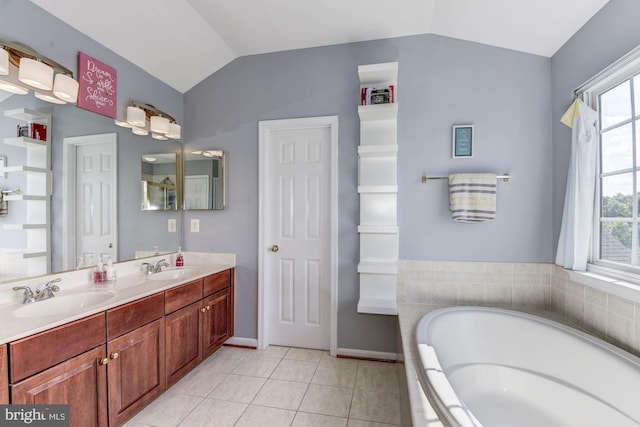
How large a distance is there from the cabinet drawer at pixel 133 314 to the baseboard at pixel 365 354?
1.46 m

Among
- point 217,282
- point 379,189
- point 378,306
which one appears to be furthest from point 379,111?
point 217,282

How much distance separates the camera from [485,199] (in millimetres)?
2053

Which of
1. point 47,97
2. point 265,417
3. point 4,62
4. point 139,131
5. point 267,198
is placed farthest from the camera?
point 267,198

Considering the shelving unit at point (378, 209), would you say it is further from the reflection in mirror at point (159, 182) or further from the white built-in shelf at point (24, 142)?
the white built-in shelf at point (24, 142)

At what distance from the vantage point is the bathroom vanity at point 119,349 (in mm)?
1131

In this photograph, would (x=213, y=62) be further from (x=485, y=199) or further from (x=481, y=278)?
(x=481, y=278)

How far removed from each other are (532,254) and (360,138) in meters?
1.58

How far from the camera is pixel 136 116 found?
214cm

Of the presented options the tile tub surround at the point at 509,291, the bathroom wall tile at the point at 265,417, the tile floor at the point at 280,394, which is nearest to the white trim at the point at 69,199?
the tile floor at the point at 280,394

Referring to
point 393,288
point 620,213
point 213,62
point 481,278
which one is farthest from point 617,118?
point 213,62

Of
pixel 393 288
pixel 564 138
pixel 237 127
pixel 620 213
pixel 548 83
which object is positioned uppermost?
pixel 548 83

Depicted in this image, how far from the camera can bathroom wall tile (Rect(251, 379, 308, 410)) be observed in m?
1.82

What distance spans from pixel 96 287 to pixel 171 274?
0.51m

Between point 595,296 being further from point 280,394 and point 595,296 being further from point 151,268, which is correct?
point 151,268
